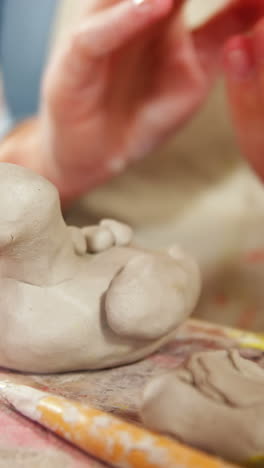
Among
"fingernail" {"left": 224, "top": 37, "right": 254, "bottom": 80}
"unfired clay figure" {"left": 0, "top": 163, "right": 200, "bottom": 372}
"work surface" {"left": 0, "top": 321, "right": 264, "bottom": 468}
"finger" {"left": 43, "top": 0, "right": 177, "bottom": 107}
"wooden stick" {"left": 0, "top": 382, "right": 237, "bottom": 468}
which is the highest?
"finger" {"left": 43, "top": 0, "right": 177, "bottom": 107}

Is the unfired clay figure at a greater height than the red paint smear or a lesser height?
greater

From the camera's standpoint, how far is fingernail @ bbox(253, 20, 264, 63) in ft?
2.63

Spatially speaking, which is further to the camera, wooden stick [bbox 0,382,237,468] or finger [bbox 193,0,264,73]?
finger [bbox 193,0,264,73]

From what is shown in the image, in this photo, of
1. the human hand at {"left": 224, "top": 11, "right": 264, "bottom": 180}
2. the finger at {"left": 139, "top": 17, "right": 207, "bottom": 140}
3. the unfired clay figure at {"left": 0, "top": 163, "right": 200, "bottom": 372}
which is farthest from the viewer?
the finger at {"left": 139, "top": 17, "right": 207, "bottom": 140}

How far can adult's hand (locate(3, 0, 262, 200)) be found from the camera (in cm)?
89

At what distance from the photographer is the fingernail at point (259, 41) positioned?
80cm

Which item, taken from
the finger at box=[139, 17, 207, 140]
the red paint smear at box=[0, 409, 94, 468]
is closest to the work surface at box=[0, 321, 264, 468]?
the red paint smear at box=[0, 409, 94, 468]

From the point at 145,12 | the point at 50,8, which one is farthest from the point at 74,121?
the point at 50,8

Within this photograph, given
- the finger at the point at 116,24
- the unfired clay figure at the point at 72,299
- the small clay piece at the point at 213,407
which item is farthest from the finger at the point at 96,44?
the small clay piece at the point at 213,407

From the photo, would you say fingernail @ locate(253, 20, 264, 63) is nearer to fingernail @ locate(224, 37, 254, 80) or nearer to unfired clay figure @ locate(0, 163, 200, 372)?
fingernail @ locate(224, 37, 254, 80)

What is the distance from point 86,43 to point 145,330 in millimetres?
489

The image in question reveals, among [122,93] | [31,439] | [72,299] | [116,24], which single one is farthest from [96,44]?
[31,439]

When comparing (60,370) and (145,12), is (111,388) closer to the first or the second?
(60,370)

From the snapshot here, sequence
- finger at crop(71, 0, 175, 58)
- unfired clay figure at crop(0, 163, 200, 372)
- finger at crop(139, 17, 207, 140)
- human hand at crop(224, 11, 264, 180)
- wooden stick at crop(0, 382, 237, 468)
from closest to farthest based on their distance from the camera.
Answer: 1. wooden stick at crop(0, 382, 237, 468)
2. unfired clay figure at crop(0, 163, 200, 372)
3. finger at crop(71, 0, 175, 58)
4. human hand at crop(224, 11, 264, 180)
5. finger at crop(139, 17, 207, 140)
